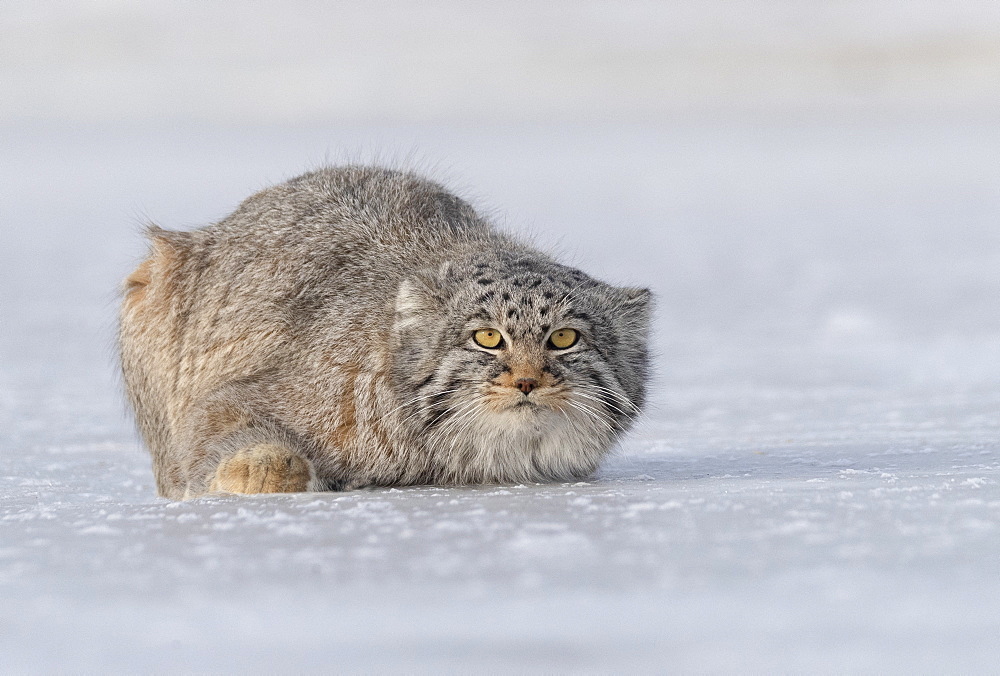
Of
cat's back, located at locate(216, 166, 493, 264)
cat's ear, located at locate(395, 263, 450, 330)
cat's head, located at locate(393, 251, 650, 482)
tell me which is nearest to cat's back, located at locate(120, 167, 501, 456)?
cat's back, located at locate(216, 166, 493, 264)

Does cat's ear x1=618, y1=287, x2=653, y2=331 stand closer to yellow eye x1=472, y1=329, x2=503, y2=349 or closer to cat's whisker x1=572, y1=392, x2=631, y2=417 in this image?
cat's whisker x1=572, y1=392, x2=631, y2=417

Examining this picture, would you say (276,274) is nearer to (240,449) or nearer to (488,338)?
(240,449)

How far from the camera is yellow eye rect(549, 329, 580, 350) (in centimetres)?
502

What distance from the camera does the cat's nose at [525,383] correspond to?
4.82 meters

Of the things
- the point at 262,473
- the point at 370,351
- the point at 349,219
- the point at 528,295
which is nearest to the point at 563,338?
the point at 528,295

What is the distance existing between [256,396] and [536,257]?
1.41m

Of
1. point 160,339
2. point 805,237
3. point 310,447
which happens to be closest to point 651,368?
point 310,447

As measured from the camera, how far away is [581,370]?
502cm

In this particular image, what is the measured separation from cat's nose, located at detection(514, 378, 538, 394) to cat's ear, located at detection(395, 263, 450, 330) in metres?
0.59

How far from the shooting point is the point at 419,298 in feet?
17.3

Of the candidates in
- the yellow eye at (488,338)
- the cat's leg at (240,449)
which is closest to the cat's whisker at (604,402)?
the yellow eye at (488,338)

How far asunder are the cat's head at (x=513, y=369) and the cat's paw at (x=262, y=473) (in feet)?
1.61

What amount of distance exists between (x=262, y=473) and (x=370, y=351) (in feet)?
2.46

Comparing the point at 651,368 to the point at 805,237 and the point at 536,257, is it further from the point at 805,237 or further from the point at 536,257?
the point at 805,237
